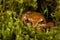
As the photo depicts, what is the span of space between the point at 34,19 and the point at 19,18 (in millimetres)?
115

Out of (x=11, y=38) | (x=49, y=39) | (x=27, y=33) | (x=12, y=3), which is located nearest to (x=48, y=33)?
(x=49, y=39)

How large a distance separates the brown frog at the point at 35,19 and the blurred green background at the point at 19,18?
1.5 inches

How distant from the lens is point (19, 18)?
47.5 inches

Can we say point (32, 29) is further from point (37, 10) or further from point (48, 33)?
point (37, 10)

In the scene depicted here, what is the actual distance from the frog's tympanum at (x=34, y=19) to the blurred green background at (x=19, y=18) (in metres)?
0.04

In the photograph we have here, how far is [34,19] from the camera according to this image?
119 cm

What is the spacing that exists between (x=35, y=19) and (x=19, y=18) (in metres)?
0.12

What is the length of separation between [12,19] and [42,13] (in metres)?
0.25

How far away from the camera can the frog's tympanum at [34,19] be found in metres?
1.17

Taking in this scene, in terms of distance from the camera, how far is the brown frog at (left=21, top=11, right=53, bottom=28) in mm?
1170

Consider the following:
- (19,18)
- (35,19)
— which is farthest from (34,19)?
(19,18)

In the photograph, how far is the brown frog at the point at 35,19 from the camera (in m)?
1.17

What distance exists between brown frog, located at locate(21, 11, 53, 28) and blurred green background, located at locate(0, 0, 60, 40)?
0.12 ft

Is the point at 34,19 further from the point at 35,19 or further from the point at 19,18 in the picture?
the point at 19,18
